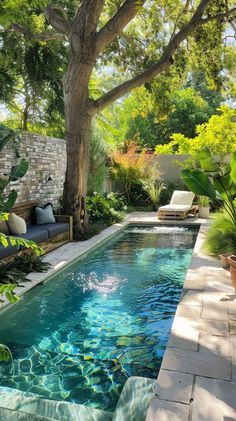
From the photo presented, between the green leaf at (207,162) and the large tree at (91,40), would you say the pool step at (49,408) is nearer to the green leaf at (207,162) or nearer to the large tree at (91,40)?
the green leaf at (207,162)

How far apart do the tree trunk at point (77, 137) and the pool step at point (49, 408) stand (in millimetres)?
6270

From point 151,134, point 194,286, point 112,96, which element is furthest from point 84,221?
point 151,134

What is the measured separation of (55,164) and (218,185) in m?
6.31

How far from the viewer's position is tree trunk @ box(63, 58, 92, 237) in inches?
323

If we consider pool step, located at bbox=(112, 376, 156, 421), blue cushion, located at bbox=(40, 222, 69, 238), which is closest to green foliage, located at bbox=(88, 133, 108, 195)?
blue cushion, located at bbox=(40, 222, 69, 238)

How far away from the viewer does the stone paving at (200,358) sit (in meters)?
2.35

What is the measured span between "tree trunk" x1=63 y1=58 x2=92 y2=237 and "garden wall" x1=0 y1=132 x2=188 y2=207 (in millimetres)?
753

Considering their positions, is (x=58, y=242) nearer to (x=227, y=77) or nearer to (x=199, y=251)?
(x=199, y=251)

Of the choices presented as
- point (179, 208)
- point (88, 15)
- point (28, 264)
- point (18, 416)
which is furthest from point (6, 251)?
point (179, 208)

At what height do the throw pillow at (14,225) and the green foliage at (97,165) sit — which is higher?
the green foliage at (97,165)

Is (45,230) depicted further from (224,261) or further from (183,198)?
(183,198)

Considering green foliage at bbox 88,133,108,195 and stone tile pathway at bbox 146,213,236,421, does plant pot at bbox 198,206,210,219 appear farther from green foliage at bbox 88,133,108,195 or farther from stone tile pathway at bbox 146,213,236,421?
stone tile pathway at bbox 146,213,236,421

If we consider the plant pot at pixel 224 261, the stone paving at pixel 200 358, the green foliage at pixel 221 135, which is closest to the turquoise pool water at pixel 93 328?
the stone paving at pixel 200 358

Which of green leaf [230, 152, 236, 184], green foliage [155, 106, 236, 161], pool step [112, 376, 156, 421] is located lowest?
pool step [112, 376, 156, 421]
